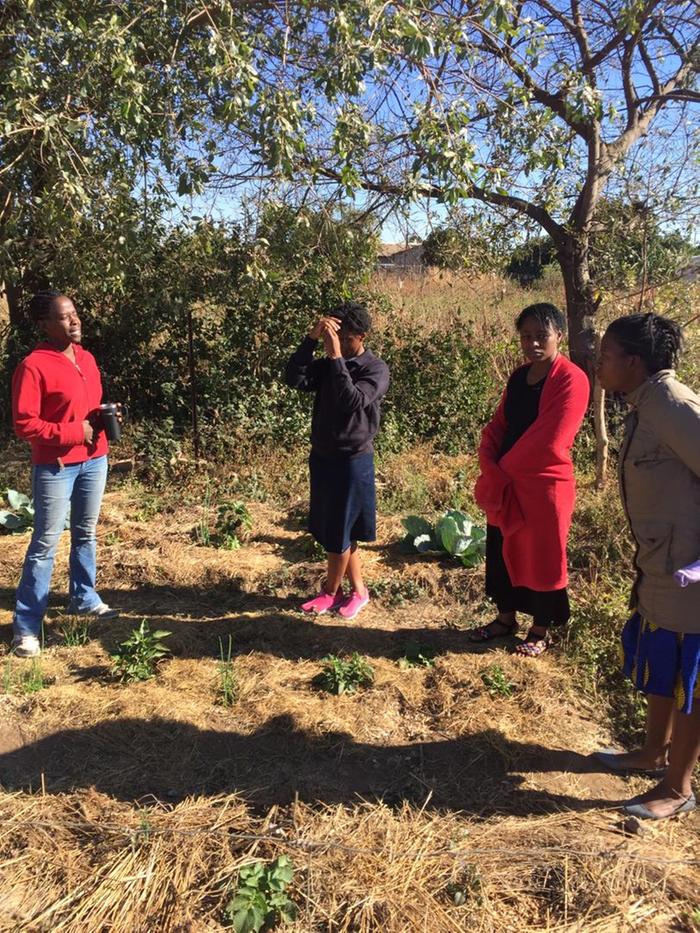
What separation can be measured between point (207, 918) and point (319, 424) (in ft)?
7.87

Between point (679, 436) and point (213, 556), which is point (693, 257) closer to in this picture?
point (679, 436)

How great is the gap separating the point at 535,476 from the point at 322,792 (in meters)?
1.78

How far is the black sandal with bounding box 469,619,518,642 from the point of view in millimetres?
3664

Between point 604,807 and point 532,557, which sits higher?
point 532,557

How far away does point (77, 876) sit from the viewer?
2.17 metres

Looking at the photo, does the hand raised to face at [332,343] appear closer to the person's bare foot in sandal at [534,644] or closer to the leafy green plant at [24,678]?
the person's bare foot in sandal at [534,644]

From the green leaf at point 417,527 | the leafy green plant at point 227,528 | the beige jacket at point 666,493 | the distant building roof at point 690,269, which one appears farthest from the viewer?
the distant building roof at point 690,269

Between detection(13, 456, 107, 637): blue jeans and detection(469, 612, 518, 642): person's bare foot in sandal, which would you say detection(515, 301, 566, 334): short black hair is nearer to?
detection(469, 612, 518, 642): person's bare foot in sandal

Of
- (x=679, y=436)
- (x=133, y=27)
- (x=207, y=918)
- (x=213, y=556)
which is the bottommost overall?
(x=207, y=918)

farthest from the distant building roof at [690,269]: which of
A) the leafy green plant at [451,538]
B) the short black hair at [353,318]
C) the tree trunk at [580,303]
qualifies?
the short black hair at [353,318]

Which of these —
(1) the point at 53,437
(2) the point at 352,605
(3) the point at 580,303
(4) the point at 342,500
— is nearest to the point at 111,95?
(1) the point at 53,437

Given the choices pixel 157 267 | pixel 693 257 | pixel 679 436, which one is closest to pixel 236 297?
pixel 157 267

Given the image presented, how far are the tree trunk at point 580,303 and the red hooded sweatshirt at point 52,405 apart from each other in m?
5.00

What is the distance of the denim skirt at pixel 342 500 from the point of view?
12.0ft
